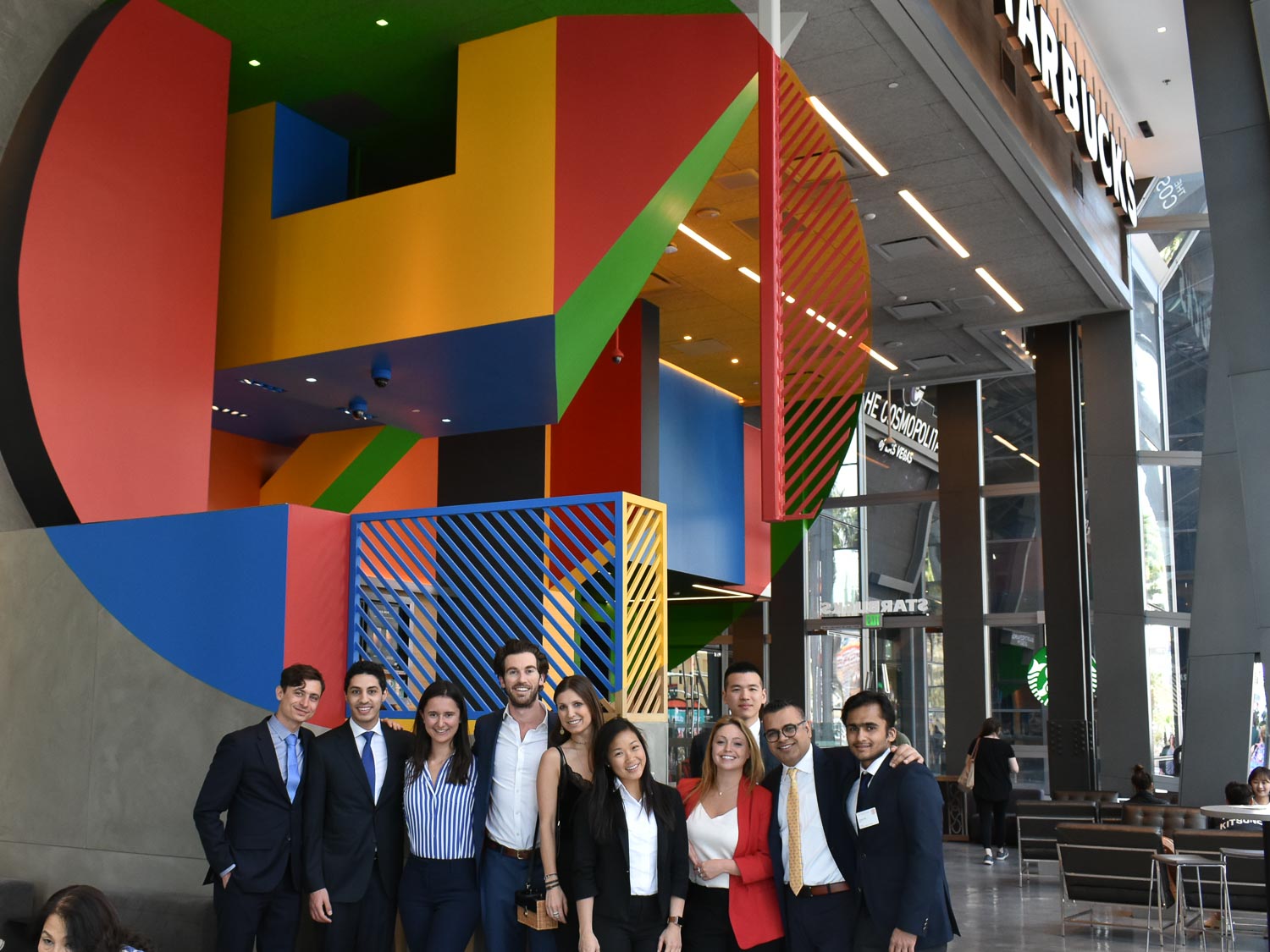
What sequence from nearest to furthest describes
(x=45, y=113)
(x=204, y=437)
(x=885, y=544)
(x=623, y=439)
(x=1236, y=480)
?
(x=45, y=113) < (x=204, y=437) < (x=1236, y=480) < (x=623, y=439) < (x=885, y=544)

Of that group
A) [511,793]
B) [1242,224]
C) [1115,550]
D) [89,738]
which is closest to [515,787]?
[511,793]

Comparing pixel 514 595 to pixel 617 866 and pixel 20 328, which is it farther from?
pixel 20 328

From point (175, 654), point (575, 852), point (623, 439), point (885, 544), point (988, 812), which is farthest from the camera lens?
point (885, 544)

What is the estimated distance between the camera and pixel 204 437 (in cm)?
851

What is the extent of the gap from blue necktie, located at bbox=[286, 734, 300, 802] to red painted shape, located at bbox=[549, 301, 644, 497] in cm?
838

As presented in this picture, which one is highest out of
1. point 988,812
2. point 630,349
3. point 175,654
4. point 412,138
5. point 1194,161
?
point 1194,161

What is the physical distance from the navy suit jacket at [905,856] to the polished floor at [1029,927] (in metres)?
3.87

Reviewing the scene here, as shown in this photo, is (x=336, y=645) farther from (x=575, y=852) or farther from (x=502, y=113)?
(x=502, y=113)

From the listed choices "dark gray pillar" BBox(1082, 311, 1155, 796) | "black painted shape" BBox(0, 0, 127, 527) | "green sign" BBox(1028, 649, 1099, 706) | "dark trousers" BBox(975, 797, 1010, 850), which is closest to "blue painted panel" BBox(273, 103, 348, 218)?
"black painted shape" BBox(0, 0, 127, 527)

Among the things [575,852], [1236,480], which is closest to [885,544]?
[1236,480]

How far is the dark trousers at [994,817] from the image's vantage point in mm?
12156

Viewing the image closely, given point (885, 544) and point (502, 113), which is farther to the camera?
point (885, 544)

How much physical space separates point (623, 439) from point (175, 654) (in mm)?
7235

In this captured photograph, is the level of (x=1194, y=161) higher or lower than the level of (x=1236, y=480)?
higher
